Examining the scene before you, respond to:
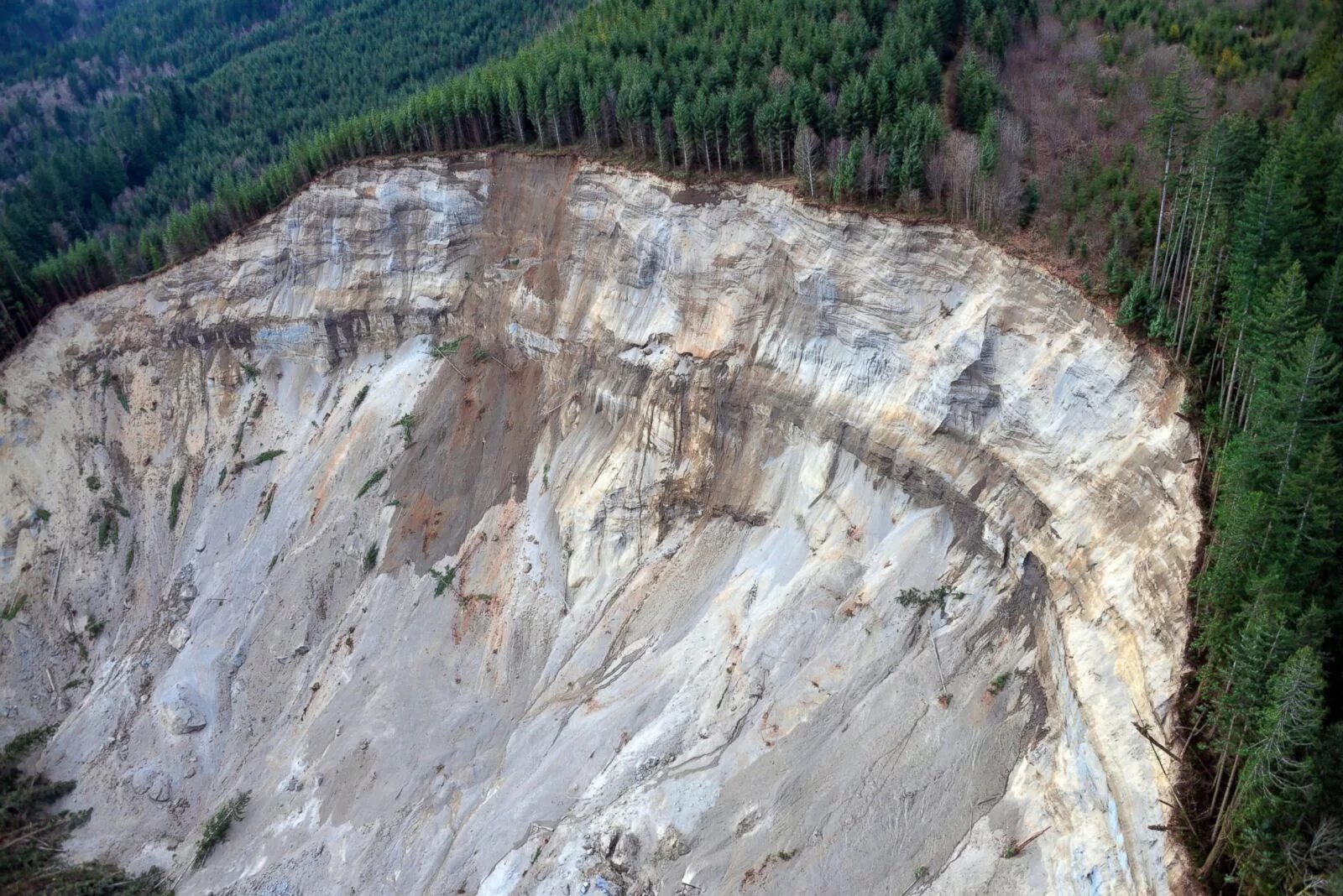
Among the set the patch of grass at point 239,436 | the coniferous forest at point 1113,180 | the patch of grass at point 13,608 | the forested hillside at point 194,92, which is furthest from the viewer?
the forested hillside at point 194,92

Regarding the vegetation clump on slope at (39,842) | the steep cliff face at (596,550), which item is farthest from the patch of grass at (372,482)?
the vegetation clump on slope at (39,842)

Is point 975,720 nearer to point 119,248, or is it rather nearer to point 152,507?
point 152,507

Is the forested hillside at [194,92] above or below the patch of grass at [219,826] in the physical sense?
above

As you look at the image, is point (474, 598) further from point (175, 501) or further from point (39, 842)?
point (175, 501)

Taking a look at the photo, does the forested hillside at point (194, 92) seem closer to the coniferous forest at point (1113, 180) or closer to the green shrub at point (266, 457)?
the coniferous forest at point (1113, 180)

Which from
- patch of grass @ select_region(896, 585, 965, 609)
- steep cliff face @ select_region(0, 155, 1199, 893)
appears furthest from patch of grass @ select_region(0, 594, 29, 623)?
patch of grass @ select_region(896, 585, 965, 609)

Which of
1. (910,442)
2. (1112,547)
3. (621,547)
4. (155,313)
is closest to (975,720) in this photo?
(1112,547)
